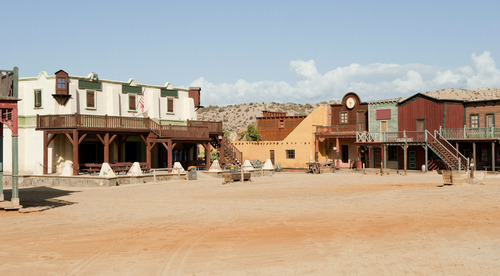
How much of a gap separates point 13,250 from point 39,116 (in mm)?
25354

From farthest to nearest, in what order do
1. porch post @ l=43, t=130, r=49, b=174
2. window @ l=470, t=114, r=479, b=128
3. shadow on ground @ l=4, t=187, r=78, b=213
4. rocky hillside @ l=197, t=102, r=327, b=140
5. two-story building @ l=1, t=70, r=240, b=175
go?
rocky hillside @ l=197, t=102, r=327, b=140 < window @ l=470, t=114, r=479, b=128 < porch post @ l=43, t=130, r=49, b=174 < two-story building @ l=1, t=70, r=240, b=175 < shadow on ground @ l=4, t=187, r=78, b=213

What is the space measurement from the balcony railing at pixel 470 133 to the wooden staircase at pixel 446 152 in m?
0.64

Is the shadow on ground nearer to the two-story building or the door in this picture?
the two-story building

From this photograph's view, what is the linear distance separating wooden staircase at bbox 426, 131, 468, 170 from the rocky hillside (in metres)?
71.9

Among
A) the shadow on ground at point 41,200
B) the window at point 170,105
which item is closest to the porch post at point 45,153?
the shadow on ground at point 41,200

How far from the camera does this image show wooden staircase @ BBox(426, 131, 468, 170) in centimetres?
3797

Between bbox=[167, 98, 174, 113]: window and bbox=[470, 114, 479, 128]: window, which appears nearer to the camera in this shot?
bbox=[470, 114, 479, 128]: window

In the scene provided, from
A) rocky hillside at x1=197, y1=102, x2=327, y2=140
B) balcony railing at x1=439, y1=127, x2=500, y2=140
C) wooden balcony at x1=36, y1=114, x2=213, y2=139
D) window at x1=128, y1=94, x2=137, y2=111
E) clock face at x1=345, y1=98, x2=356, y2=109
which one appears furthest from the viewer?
rocky hillside at x1=197, y1=102, x2=327, y2=140

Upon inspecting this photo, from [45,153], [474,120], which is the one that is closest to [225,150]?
[45,153]

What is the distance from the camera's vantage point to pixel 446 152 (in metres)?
39.9

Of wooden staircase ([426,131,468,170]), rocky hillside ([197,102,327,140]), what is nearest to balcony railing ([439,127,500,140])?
wooden staircase ([426,131,468,170])

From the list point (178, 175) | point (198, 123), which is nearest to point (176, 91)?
point (198, 123)

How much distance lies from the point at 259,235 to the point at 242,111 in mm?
107315

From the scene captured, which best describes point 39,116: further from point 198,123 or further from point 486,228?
point 486,228
